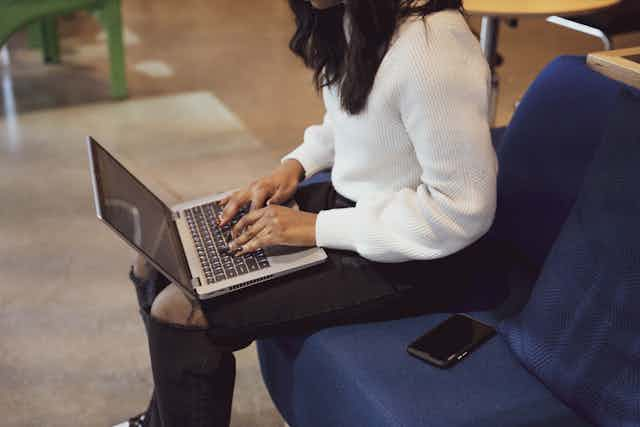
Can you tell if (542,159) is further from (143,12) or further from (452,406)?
(143,12)

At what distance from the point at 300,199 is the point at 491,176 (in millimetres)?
495

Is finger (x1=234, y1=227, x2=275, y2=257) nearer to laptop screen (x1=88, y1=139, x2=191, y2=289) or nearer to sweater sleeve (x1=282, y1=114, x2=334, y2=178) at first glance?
laptop screen (x1=88, y1=139, x2=191, y2=289)

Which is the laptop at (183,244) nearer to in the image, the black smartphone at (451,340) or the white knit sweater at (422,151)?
the white knit sweater at (422,151)

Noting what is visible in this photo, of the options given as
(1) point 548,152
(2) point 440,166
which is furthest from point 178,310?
(1) point 548,152

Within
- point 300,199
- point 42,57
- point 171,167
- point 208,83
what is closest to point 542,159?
point 300,199

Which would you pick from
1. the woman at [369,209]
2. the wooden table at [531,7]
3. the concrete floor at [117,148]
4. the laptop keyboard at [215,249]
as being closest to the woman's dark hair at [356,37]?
the woman at [369,209]

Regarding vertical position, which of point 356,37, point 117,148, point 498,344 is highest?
point 356,37

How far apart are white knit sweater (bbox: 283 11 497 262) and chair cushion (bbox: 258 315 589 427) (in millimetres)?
153

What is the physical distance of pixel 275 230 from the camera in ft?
4.56

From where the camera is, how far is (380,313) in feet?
4.66

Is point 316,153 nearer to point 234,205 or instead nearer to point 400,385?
point 234,205

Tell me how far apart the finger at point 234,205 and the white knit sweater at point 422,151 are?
0.22 metres

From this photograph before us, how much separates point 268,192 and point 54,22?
3.22 metres

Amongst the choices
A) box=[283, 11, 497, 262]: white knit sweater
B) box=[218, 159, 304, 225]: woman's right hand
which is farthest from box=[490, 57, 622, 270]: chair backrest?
box=[218, 159, 304, 225]: woman's right hand
